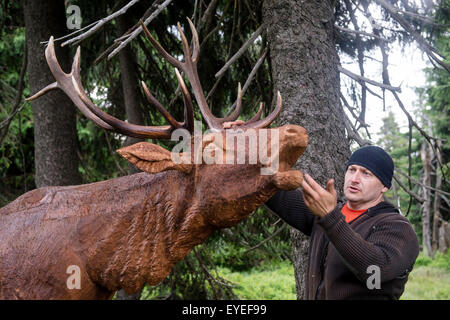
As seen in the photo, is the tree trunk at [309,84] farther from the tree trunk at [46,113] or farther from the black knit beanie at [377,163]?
the tree trunk at [46,113]

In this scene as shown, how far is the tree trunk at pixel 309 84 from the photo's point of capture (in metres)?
3.29

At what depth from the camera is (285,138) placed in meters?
2.01

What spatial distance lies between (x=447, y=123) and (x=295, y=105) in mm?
15903

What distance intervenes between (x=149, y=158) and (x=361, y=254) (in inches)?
43.5

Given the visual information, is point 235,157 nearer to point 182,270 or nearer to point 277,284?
point 182,270

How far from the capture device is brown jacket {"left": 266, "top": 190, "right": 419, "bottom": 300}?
205cm

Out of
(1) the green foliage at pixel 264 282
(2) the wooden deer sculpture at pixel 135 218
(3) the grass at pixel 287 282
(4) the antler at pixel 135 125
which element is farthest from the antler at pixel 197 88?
(1) the green foliage at pixel 264 282

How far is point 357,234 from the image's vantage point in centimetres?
208

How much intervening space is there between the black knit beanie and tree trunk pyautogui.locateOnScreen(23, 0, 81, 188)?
361 cm

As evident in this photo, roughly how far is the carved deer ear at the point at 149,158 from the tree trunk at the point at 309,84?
4.70 ft

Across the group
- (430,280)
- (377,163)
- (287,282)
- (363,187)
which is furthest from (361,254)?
(430,280)

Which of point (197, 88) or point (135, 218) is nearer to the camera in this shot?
point (135, 218)

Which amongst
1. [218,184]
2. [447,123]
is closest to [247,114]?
[218,184]

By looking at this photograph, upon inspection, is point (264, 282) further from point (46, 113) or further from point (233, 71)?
point (46, 113)
